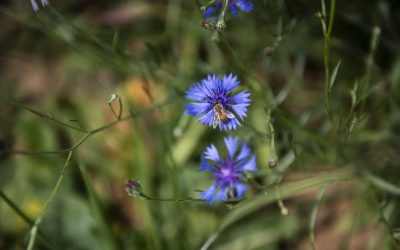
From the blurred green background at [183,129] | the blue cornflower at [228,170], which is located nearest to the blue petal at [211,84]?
the blue cornflower at [228,170]

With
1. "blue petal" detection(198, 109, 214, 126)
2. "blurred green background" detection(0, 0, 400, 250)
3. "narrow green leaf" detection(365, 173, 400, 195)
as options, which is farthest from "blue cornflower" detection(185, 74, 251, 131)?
"narrow green leaf" detection(365, 173, 400, 195)

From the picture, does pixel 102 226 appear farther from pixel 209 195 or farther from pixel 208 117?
pixel 208 117

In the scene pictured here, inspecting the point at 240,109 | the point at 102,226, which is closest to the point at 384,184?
the point at 240,109

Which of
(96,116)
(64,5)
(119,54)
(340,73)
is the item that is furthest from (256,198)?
(64,5)

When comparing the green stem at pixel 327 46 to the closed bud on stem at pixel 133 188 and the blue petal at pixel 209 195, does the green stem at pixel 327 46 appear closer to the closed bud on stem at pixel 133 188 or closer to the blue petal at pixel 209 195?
the blue petal at pixel 209 195

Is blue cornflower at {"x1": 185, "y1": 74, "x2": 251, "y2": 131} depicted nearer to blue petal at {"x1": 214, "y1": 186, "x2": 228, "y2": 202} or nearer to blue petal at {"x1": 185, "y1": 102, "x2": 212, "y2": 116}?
blue petal at {"x1": 185, "y1": 102, "x2": 212, "y2": 116}
